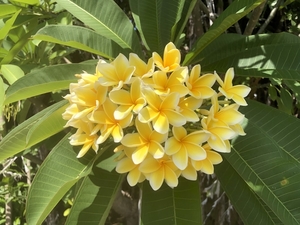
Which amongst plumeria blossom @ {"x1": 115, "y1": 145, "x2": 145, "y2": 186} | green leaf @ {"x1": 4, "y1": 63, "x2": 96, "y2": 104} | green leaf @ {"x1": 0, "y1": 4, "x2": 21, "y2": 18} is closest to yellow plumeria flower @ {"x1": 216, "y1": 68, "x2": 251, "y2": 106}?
plumeria blossom @ {"x1": 115, "y1": 145, "x2": 145, "y2": 186}

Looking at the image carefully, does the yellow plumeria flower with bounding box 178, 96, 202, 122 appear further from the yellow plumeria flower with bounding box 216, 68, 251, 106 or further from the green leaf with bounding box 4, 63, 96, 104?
the green leaf with bounding box 4, 63, 96, 104

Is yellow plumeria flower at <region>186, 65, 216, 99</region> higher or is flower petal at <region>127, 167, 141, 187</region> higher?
yellow plumeria flower at <region>186, 65, 216, 99</region>

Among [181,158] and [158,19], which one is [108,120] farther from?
[158,19]

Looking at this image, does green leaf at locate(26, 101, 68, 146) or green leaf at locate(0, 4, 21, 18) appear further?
green leaf at locate(0, 4, 21, 18)

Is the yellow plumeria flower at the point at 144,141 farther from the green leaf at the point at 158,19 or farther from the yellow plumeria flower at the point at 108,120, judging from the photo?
the green leaf at the point at 158,19

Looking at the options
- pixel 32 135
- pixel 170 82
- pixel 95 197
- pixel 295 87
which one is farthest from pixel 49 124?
pixel 295 87

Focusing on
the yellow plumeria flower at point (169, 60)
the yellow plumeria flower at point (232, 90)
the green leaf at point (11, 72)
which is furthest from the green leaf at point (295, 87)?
the green leaf at point (11, 72)
